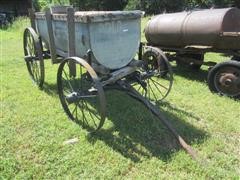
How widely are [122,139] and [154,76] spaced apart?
2.43 metres

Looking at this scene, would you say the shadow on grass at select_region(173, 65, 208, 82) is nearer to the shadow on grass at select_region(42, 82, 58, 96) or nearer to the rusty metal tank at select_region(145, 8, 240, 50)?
the rusty metal tank at select_region(145, 8, 240, 50)

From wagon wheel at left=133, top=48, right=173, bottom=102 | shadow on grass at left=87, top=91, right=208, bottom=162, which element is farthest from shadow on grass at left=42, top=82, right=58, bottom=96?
wagon wheel at left=133, top=48, right=173, bottom=102

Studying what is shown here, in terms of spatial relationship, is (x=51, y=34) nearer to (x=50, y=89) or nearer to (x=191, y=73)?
(x=50, y=89)

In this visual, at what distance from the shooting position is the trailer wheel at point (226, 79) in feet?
19.6

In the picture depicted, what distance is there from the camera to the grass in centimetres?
396

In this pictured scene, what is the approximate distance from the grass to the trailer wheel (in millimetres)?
181

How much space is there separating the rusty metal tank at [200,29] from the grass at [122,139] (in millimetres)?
975

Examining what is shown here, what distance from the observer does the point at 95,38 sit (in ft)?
15.2

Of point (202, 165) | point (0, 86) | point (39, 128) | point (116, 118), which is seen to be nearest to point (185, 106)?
point (116, 118)

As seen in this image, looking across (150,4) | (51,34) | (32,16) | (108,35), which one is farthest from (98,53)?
(150,4)

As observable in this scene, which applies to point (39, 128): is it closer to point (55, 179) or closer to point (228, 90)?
point (55, 179)

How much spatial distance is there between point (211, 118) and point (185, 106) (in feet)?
2.15

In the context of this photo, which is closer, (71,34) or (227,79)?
(71,34)

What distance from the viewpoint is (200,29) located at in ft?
21.6
